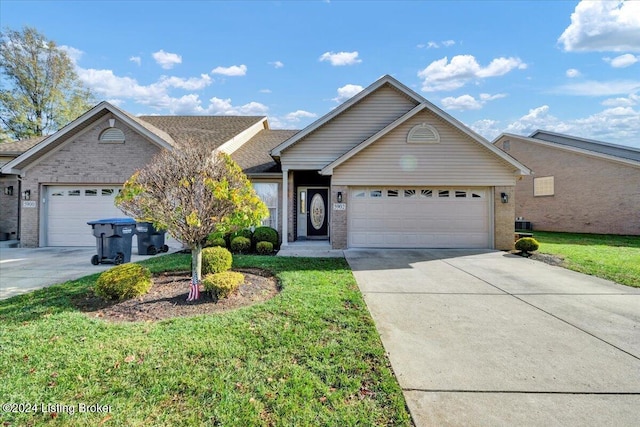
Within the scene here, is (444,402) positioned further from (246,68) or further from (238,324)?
(246,68)

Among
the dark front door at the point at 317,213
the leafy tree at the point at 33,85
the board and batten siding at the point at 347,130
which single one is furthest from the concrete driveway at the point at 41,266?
the leafy tree at the point at 33,85

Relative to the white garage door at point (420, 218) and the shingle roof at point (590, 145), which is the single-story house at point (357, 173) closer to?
the white garage door at point (420, 218)

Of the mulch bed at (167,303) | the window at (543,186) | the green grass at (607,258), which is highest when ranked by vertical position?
the window at (543,186)

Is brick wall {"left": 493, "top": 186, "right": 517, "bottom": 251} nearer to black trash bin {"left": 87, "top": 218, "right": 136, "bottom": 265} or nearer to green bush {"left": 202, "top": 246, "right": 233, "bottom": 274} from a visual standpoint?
green bush {"left": 202, "top": 246, "right": 233, "bottom": 274}

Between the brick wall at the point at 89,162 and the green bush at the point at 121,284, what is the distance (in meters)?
8.17

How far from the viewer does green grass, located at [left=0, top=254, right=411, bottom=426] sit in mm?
2498

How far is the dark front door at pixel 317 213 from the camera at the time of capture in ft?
45.2

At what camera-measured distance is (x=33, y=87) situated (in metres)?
22.0

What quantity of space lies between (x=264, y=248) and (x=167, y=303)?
5434 mm

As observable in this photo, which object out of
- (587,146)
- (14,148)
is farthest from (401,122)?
(14,148)

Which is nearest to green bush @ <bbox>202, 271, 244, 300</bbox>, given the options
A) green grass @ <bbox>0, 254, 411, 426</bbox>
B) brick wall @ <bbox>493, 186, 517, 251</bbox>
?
green grass @ <bbox>0, 254, 411, 426</bbox>

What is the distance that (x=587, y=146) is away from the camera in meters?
17.8

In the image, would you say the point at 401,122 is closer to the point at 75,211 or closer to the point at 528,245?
the point at 528,245

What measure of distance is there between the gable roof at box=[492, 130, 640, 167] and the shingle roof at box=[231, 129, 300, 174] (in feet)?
52.3
